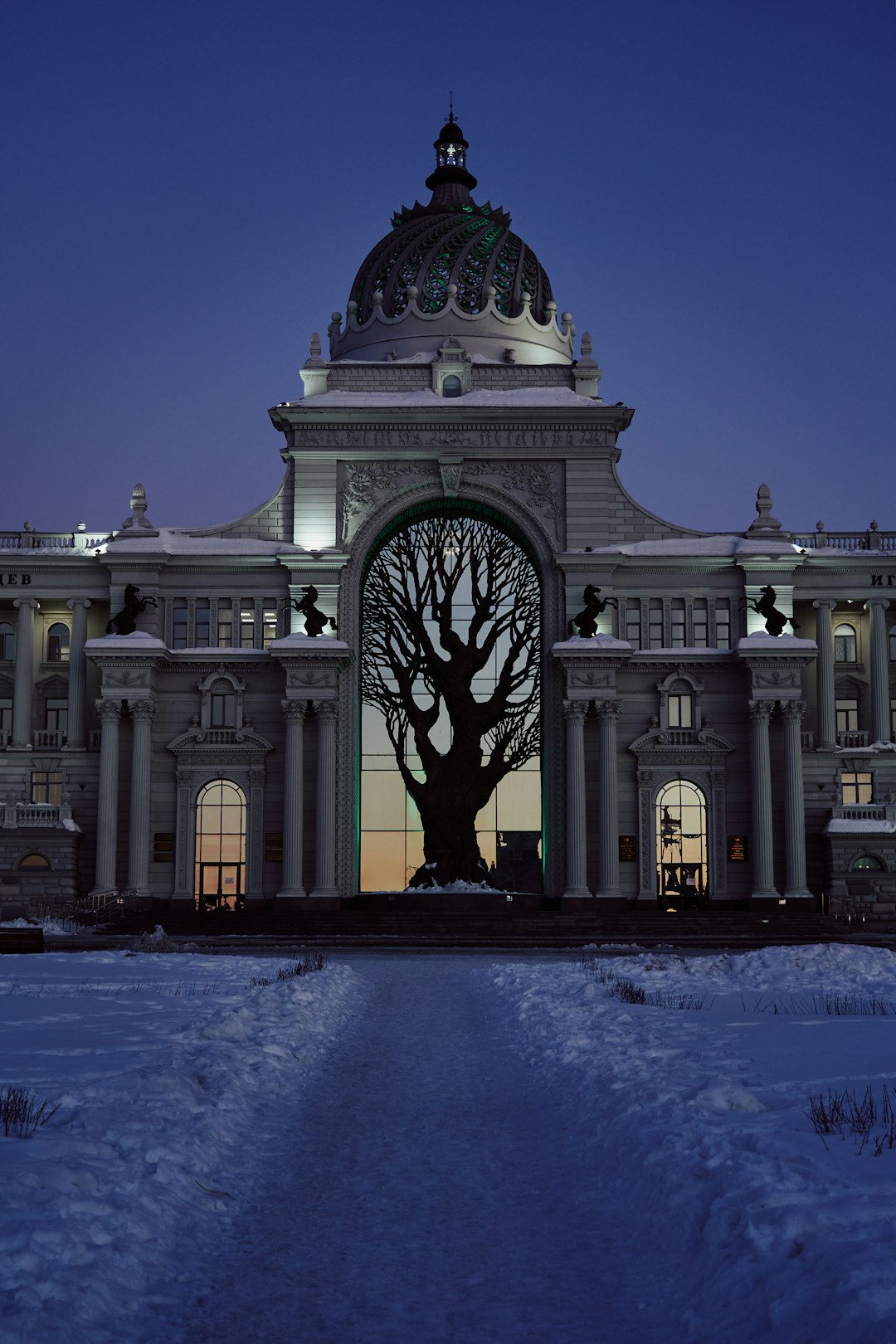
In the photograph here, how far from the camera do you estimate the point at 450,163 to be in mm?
83625

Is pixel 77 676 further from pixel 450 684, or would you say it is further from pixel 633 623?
pixel 633 623

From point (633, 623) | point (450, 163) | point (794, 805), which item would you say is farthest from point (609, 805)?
point (450, 163)

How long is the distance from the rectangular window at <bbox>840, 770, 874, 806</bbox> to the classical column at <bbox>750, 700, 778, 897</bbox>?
4.93 m

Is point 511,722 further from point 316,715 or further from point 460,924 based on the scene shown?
point 460,924

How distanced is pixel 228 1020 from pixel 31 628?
5159cm

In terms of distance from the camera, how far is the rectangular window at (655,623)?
215 feet

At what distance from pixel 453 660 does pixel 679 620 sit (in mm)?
10615

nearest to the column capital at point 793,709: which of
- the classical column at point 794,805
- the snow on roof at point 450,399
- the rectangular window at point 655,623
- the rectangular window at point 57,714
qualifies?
the classical column at point 794,805

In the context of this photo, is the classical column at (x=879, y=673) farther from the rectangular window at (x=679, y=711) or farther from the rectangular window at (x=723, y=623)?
the rectangular window at (x=679, y=711)

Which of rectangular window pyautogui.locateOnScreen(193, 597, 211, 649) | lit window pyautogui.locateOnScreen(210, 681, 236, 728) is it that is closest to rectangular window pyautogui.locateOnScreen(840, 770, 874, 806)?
lit window pyautogui.locateOnScreen(210, 681, 236, 728)

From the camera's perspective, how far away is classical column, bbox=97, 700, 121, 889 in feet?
203

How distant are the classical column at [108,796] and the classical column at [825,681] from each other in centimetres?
3184

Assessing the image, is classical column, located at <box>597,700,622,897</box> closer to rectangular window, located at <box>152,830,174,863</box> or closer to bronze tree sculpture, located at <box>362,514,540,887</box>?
bronze tree sculpture, located at <box>362,514,540,887</box>

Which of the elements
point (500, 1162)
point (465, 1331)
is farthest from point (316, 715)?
point (465, 1331)
